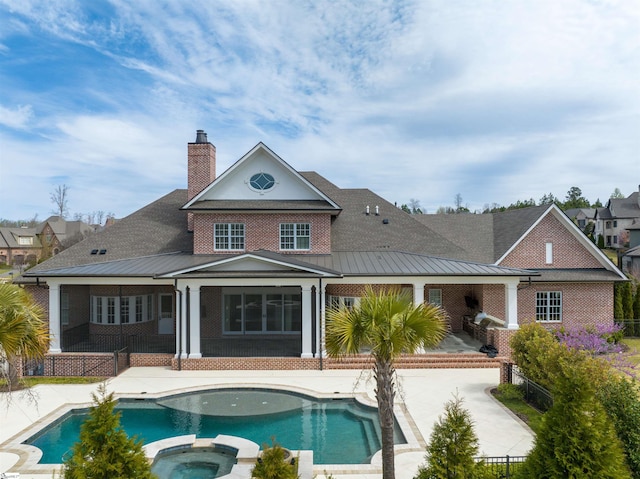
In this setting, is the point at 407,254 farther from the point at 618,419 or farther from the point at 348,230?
the point at 618,419

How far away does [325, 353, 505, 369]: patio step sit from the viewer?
1991 cm

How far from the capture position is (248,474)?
10031 mm

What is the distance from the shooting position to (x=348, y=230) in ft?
89.2

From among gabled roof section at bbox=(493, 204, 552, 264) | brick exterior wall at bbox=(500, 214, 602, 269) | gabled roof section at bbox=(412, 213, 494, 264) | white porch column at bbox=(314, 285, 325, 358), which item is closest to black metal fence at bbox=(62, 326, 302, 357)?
white porch column at bbox=(314, 285, 325, 358)

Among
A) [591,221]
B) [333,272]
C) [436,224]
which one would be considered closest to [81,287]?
[333,272]

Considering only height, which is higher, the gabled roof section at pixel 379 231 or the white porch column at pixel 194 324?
the gabled roof section at pixel 379 231

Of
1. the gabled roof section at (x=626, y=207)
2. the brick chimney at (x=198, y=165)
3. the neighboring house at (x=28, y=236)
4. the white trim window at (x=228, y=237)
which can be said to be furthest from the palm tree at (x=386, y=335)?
the neighboring house at (x=28, y=236)

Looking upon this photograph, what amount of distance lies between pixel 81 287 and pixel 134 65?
491 inches

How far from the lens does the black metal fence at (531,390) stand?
13.8m

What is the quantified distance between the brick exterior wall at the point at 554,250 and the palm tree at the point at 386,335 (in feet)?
61.1

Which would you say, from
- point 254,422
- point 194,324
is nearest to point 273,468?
point 254,422

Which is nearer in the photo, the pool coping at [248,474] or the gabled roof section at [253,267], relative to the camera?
the pool coping at [248,474]

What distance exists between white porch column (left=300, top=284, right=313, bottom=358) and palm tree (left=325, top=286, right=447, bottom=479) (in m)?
10.9

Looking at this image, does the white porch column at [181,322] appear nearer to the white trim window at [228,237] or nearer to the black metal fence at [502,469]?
the white trim window at [228,237]
